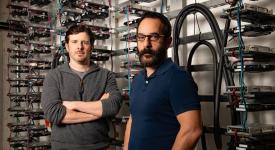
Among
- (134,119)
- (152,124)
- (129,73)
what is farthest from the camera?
(129,73)

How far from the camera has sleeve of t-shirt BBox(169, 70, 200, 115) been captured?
5.16 feet

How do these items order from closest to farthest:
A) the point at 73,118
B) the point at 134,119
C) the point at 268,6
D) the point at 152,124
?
the point at 152,124, the point at 134,119, the point at 73,118, the point at 268,6

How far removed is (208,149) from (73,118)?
4.17ft

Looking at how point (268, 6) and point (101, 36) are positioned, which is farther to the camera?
point (101, 36)

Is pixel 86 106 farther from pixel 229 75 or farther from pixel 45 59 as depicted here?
pixel 45 59

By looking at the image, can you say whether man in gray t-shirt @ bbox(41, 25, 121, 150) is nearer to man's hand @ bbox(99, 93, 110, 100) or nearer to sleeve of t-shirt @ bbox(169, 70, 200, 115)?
man's hand @ bbox(99, 93, 110, 100)

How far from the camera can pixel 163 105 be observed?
1.64m

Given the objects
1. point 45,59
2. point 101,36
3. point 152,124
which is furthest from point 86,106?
point 45,59

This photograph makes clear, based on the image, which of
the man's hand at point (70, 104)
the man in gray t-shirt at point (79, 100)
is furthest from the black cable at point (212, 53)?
the man's hand at point (70, 104)

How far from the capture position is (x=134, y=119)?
Result: 5.98ft

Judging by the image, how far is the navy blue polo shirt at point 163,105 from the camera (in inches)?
62.5

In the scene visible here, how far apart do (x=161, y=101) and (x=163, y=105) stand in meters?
0.02

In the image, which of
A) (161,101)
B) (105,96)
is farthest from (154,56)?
(105,96)

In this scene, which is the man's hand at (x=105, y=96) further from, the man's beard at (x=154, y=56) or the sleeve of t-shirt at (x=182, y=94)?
the sleeve of t-shirt at (x=182, y=94)
